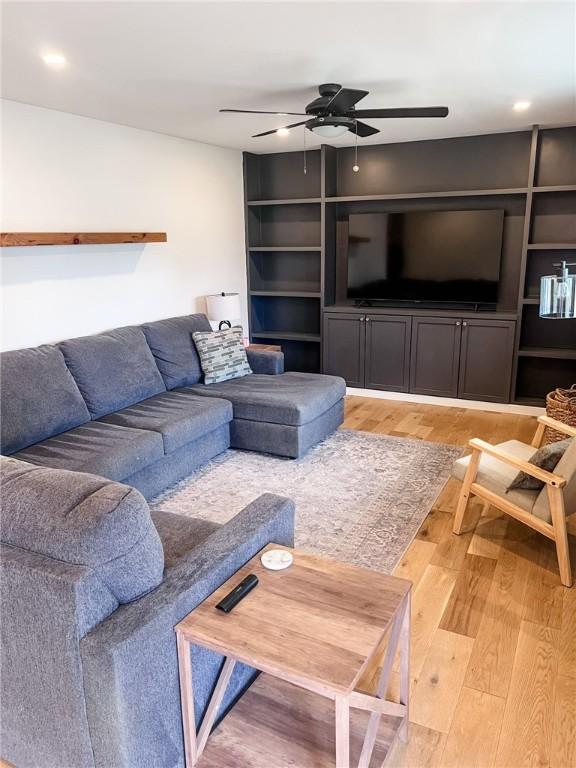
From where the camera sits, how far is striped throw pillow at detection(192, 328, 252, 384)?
14.8 ft

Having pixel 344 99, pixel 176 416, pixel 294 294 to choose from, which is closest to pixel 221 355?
pixel 176 416

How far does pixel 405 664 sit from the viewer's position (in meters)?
1.72

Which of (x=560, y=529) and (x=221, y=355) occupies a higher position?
(x=221, y=355)

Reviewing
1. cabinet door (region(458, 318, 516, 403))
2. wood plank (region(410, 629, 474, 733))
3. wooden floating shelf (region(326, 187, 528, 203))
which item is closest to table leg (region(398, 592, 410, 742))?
wood plank (region(410, 629, 474, 733))

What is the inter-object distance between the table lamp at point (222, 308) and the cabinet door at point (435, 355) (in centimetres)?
170

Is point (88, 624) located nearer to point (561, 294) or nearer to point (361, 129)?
point (561, 294)

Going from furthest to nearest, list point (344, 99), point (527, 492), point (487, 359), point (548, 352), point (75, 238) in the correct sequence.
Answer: point (487, 359) < point (548, 352) < point (75, 238) < point (344, 99) < point (527, 492)

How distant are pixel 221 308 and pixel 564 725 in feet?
13.3

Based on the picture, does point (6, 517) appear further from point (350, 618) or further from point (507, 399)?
point (507, 399)

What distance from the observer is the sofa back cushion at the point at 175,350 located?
4312mm

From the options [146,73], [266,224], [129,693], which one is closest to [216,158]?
[266,224]

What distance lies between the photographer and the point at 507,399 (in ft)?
16.6

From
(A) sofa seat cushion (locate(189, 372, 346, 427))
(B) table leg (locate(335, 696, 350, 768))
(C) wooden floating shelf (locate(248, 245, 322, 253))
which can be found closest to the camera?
(B) table leg (locate(335, 696, 350, 768))

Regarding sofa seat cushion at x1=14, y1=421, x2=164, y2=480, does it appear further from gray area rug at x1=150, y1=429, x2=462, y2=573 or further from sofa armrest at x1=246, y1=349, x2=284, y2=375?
sofa armrest at x1=246, y1=349, x2=284, y2=375
